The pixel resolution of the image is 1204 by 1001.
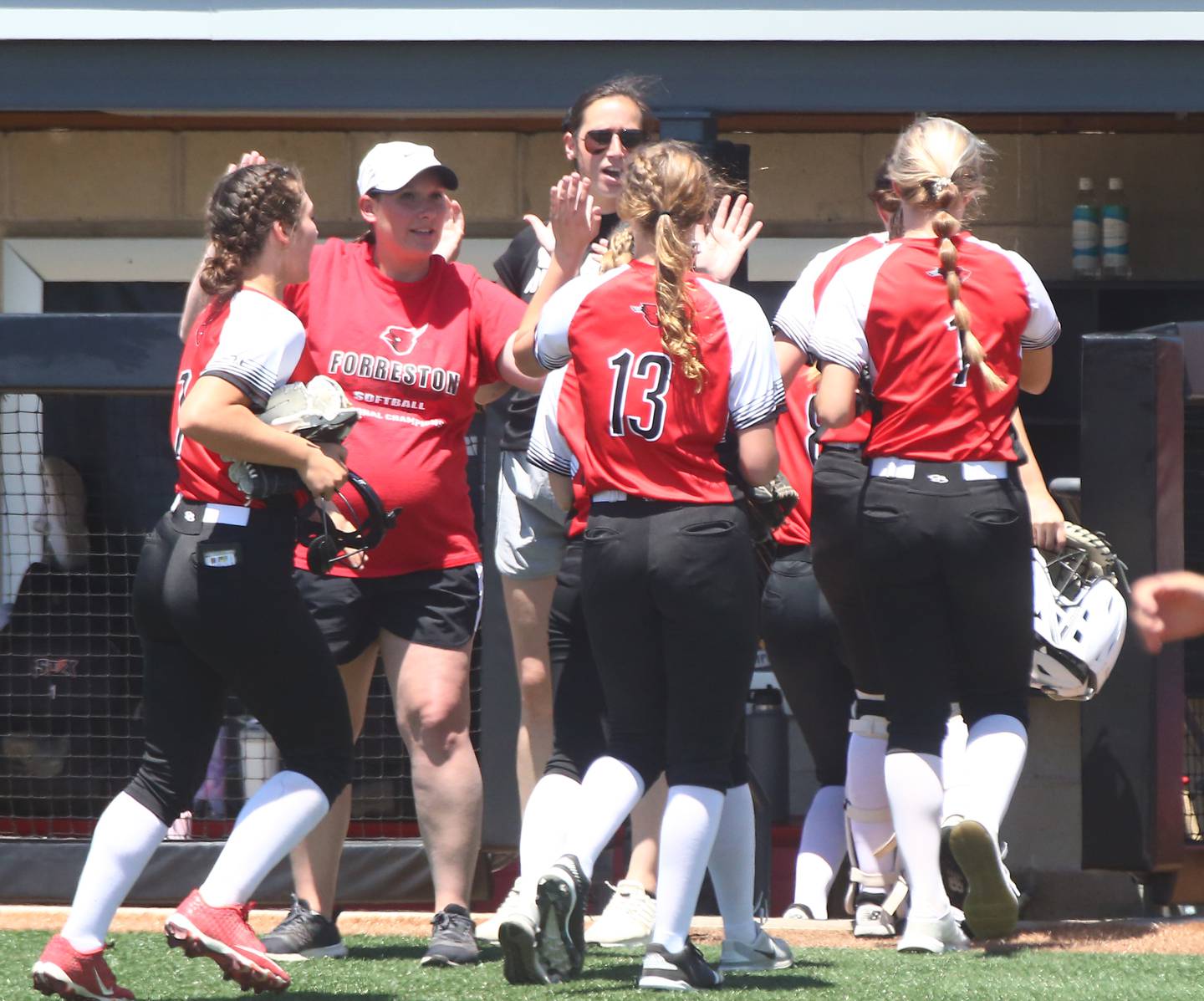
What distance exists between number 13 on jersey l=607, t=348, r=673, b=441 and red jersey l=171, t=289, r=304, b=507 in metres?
0.60

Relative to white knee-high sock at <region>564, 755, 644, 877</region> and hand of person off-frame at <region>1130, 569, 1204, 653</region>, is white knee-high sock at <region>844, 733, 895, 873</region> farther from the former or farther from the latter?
hand of person off-frame at <region>1130, 569, 1204, 653</region>

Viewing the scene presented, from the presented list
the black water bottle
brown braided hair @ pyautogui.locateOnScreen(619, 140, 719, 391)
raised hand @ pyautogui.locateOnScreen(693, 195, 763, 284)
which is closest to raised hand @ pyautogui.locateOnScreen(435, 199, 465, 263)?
raised hand @ pyautogui.locateOnScreen(693, 195, 763, 284)

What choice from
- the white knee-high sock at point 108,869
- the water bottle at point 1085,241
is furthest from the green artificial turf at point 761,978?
the water bottle at point 1085,241

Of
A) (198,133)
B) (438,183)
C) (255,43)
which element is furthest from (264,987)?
(198,133)

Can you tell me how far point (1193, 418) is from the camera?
15.9 feet

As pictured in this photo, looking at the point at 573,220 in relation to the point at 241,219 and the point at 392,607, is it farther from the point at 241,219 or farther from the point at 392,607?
the point at 392,607

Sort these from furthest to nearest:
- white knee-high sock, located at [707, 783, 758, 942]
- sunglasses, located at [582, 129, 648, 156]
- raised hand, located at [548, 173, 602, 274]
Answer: sunglasses, located at [582, 129, 648, 156], raised hand, located at [548, 173, 602, 274], white knee-high sock, located at [707, 783, 758, 942]

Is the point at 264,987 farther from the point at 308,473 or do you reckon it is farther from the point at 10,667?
the point at 10,667

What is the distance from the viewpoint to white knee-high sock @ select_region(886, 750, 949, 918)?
3.54 meters

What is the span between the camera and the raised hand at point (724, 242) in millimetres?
3779

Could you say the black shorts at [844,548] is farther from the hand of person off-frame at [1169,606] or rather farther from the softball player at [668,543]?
the hand of person off-frame at [1169,606]

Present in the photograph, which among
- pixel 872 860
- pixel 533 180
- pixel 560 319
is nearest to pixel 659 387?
pixel 560 319

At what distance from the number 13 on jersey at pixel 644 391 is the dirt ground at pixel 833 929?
1.40 meters

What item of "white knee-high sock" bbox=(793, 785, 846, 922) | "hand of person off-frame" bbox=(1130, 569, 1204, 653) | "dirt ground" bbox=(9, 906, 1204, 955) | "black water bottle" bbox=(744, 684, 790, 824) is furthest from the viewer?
"black water bottle" bbox=(744, 684, 790, 824)
